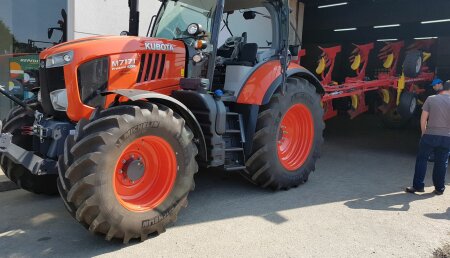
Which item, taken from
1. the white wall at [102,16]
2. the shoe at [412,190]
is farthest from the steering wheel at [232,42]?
the shoe at [412,190]

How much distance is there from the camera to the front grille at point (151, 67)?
3932 mm

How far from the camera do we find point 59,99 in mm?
3641

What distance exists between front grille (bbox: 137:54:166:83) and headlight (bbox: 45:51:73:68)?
0.68m

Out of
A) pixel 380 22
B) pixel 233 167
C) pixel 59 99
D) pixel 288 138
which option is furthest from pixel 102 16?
pixel 380 22

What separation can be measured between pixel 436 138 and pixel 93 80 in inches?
→ 169

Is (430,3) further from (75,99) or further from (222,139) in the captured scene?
(75,99)

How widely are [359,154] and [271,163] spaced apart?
4.03 meters

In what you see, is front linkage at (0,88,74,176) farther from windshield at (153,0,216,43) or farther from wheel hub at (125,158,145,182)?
windshield at (153,0,216,43)

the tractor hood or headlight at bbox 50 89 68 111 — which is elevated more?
the tractor hood

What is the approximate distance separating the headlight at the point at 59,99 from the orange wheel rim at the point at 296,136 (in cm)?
266

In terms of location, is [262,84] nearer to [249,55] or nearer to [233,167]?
[249,55]

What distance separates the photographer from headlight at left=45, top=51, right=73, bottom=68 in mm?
3484

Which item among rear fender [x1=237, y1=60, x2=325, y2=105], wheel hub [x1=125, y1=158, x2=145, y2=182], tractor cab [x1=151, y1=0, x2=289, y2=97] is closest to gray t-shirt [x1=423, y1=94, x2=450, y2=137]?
rear fender [x1=237, y1=60, x2=325, y2=105]

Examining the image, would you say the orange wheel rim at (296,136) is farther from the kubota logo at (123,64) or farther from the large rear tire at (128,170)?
the kubota logo at (123,64)
